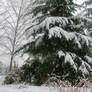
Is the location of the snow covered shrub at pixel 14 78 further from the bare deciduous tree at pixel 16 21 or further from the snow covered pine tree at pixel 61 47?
the bare deciduous tree at pixel 16 21

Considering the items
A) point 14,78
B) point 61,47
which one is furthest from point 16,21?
point 61,47

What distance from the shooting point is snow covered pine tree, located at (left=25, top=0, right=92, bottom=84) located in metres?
5.12

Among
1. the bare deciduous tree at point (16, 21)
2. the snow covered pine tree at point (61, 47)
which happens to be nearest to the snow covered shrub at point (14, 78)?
the snow covered pine tree at point (61, 47)

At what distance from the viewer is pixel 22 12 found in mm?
11305

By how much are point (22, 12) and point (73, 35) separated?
6940mm

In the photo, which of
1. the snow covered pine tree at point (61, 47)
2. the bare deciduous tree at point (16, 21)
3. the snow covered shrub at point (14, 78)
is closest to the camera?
the snow covered pine tree at point (61, 47)

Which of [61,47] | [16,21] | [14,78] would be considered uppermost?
[16,21]

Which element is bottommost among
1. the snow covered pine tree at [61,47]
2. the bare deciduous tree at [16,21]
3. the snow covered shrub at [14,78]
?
the snow covered shrub at [14,78]

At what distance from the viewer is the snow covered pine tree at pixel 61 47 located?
16.8 feet

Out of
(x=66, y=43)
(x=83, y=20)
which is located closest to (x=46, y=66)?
(x=66, y=43)

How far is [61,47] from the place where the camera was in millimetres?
5547

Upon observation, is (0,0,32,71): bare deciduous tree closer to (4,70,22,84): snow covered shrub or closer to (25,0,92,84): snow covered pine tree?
(4,70,22,84): snow covered shrub

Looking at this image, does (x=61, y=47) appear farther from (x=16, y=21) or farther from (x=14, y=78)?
(x=16, y=21)

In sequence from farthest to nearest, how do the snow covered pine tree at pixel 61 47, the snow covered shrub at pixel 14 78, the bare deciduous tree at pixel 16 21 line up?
the bare deciduous tree at pixel 16 21 < the snow covered shrub at pixel 14 78 < the snow covered pine tree at pixel 61 47
